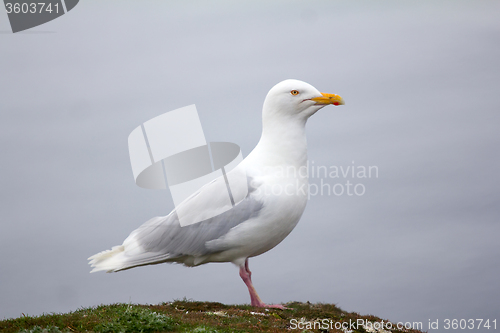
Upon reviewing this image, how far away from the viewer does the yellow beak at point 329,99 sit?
10.6 meters

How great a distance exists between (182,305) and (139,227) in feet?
6.00

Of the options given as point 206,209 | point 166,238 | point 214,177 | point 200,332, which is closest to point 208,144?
point 214,177

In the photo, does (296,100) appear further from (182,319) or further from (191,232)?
(182,319)

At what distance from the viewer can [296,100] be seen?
10.7m

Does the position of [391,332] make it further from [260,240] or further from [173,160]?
[173,160]

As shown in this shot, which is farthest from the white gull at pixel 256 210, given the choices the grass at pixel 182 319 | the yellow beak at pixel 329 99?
the grass at pixel 182 319

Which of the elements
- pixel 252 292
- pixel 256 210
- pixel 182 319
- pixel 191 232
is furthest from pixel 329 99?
pixel 182 319

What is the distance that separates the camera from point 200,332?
25.7 ft

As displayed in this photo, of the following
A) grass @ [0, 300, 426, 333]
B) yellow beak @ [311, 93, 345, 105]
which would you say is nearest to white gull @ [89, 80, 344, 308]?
yellow beak @ [311, 93, 345, 105]

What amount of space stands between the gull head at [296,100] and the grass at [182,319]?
3.78 meters

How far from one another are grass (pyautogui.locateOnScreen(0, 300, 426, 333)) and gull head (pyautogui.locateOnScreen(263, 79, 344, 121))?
3.78 metres

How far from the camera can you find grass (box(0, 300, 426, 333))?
8281 mm

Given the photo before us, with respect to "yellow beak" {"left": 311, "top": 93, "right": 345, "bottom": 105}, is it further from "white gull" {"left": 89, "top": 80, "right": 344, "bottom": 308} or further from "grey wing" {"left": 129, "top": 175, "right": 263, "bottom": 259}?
"grey wing" {"left": 129, "top": 175, "right": 263, "bottom": 259}

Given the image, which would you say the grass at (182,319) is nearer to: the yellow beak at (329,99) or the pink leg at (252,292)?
the pink leg at (252,292)
